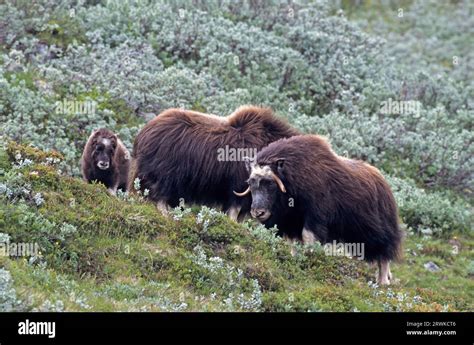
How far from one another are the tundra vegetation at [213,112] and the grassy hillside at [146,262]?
0.02m

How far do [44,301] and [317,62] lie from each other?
12.5m

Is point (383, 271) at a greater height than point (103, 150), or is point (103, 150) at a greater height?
point (103, 150)

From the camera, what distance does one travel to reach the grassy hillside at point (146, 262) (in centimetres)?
738

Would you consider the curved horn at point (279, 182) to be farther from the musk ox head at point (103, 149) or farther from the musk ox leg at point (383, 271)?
the musk ox head at point (103, 149)

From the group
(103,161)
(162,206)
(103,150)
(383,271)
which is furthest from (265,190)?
(103,150)

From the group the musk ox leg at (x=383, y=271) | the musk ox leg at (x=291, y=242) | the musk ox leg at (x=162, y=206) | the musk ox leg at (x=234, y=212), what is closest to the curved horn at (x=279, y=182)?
the musk ox leg at (x=291, y=242)

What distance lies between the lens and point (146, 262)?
8.30m

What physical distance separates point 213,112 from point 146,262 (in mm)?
6901

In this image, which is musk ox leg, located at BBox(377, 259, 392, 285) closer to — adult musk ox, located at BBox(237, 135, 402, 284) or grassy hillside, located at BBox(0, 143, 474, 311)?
adult musk ox, located at BBox(237, 135, 402, 284)

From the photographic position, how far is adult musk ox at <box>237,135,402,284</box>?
977 centimetres

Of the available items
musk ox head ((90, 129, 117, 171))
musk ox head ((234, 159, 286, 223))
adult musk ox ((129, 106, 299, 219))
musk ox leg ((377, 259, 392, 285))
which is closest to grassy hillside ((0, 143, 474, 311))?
musk ox head ((234, 159, 286, 223))

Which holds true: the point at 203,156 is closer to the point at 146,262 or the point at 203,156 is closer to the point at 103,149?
the point at 103,149

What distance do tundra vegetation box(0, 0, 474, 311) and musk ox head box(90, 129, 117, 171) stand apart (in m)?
0.70

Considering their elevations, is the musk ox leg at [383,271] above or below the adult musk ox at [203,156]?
below
